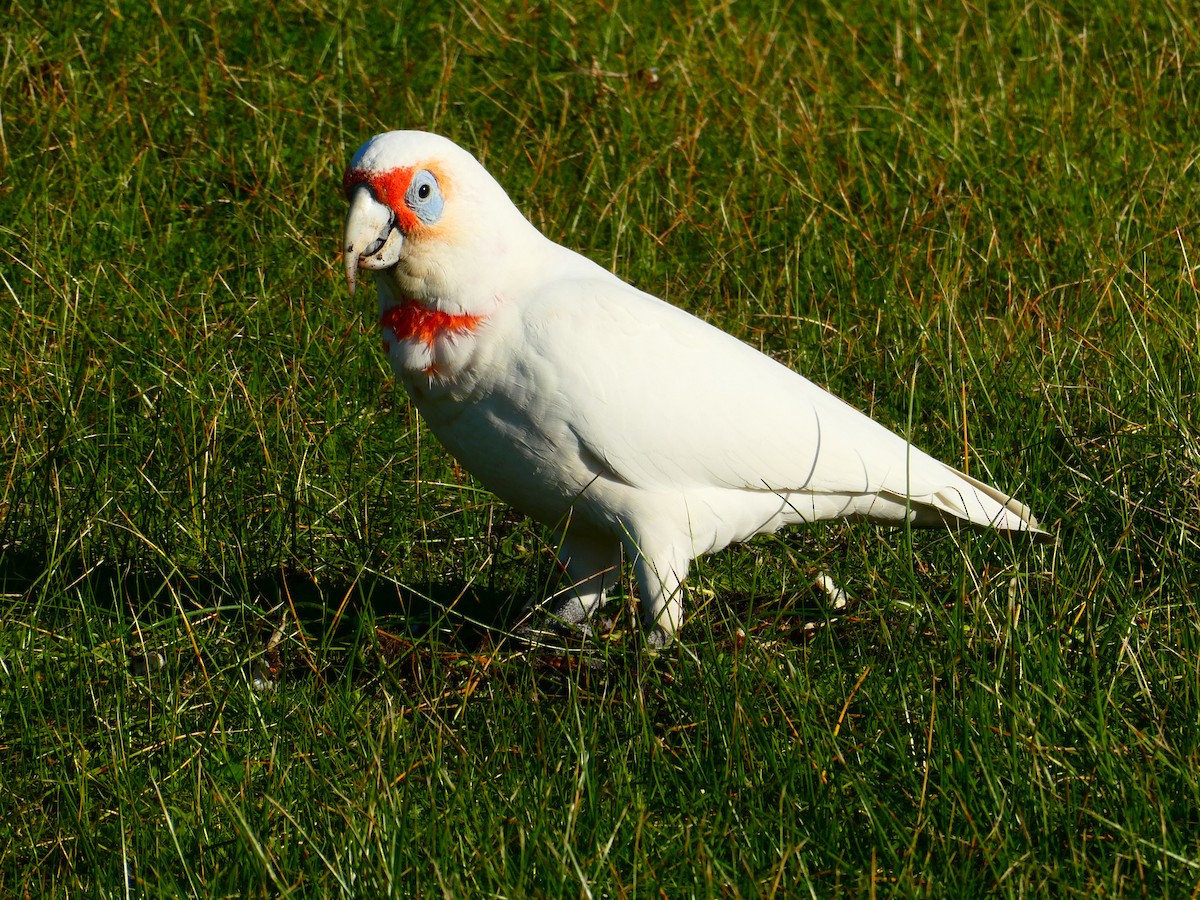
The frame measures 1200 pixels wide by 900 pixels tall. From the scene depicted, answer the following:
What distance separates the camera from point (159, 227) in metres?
5.04

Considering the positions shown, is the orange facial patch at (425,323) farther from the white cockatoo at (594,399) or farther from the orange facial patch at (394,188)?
the orange facial patch at (394,188)

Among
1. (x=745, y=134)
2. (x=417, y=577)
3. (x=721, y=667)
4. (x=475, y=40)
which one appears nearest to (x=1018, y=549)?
(x=721, y=667)

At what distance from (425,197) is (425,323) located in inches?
10.9

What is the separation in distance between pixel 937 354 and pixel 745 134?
1.61 metres

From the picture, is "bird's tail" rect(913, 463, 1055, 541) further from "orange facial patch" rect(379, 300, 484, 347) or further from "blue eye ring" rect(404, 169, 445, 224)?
"blue eye ring" rect(404, 169, 445, 224)

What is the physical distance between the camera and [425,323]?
3.02 meters

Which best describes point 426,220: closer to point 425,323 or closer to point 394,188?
point 394,188

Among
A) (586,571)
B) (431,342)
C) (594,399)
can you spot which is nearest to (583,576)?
(586,571)

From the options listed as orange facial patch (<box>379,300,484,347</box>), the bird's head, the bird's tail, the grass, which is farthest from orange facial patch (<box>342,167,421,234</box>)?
the bird's tail

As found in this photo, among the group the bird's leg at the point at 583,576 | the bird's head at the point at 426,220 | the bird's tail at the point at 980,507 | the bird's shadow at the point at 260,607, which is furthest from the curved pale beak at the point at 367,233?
the bird's tail at the point at 980,507

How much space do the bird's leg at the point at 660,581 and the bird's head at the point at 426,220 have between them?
69cm

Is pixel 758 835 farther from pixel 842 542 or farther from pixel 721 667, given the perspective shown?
pixel 842 542

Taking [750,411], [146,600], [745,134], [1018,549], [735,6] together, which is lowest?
[146,600]

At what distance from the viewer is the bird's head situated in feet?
9.46
